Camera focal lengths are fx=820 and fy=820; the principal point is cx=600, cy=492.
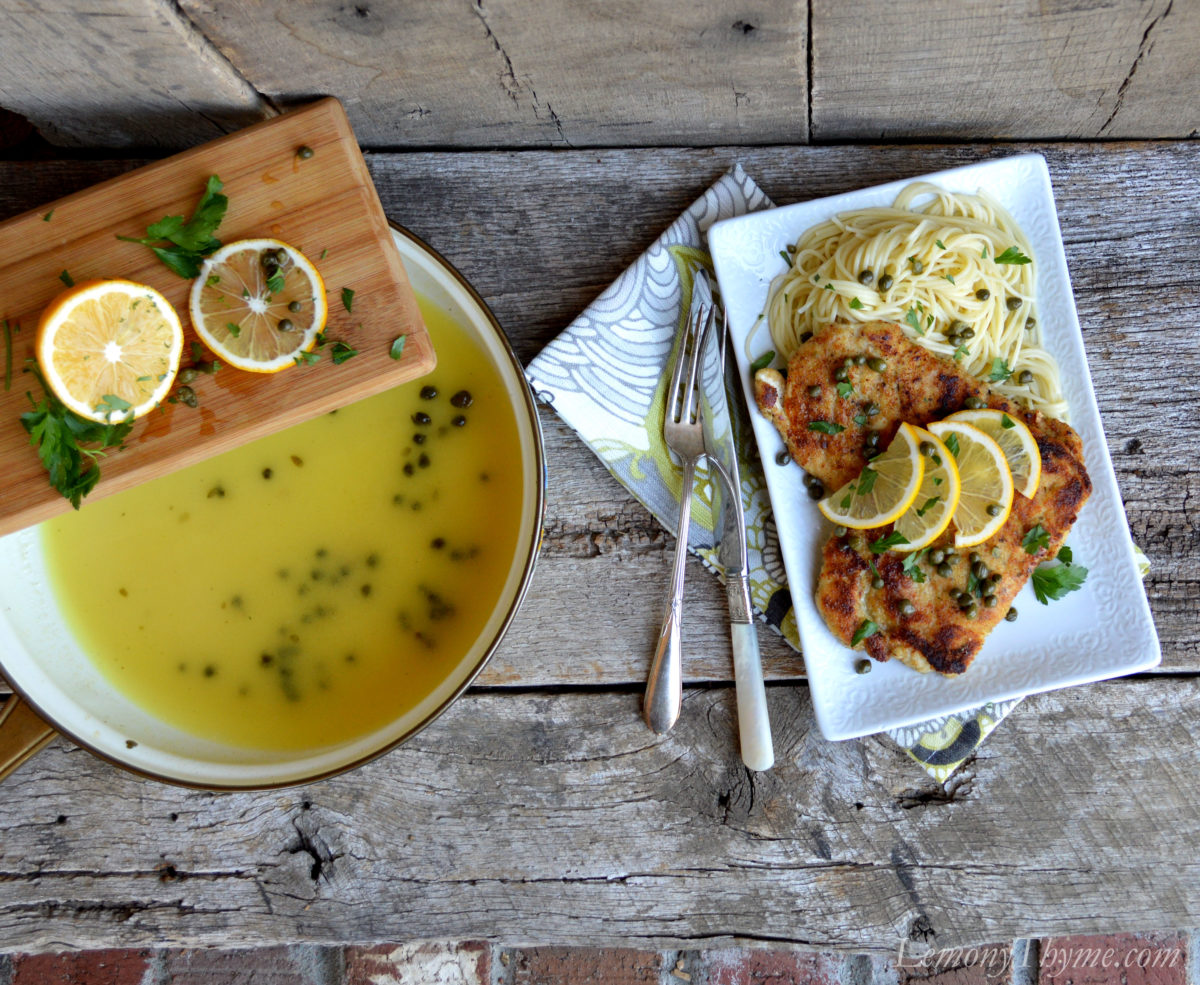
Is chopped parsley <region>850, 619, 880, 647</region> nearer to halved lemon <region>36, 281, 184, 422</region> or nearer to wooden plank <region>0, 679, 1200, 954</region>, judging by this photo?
wooden plank <region>0, 679, 1200, 954</region>

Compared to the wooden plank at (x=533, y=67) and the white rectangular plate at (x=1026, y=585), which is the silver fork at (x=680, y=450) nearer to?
the white rectangular plate at (x=1026, y=585)

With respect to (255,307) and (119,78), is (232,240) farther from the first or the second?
(119,78)

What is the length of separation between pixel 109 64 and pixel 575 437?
4.34ft

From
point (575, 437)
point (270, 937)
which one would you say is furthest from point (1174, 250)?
point (270, 937)

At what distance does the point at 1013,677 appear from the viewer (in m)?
2.04

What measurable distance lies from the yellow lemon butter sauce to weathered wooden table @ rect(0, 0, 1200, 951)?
244 mm

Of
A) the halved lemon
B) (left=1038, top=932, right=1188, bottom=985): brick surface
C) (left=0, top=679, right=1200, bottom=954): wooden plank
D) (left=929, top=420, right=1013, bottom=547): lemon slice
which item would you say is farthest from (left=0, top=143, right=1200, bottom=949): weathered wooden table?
the halved lemon

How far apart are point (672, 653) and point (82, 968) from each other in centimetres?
189

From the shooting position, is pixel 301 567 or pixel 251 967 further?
pixel 251 967

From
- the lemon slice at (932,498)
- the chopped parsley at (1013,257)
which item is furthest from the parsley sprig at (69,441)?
the chopped parsley at (1013,257)

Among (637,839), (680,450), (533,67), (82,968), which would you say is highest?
(533,67)

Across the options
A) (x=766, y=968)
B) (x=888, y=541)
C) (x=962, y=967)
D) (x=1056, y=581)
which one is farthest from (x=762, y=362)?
(x=962, y=967)

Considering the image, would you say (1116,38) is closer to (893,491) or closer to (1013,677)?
(893,491)

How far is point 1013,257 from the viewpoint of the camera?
2047 mm
